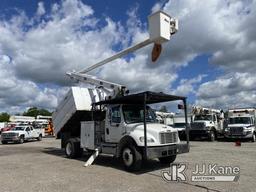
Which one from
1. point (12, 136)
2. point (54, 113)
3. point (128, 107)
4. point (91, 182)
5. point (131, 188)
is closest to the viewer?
point (131, 188)

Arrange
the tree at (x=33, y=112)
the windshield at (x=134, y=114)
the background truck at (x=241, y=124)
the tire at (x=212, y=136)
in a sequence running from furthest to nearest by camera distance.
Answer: the tree at (x=33, y=112), the tire at (x=212, y=136), the background truck at (x=241, y=124), the windshield at (x=134, y=114)

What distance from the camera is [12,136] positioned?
28500 mm

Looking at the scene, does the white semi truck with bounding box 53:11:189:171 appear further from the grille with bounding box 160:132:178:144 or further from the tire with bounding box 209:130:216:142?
the tire with bounding box 209:130:216:142

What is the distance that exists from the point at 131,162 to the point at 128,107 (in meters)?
2.44

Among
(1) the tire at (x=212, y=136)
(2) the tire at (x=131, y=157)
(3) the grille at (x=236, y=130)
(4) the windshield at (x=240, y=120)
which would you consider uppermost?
(4) the windshield at (x=240, y=120)

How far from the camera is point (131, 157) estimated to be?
1105cm

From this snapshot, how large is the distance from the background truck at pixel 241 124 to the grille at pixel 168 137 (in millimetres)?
16725

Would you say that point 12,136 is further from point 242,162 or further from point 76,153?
point 242,162

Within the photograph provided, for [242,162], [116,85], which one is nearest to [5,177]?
[116,85]

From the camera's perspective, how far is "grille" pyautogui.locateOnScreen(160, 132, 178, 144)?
36.9 feet

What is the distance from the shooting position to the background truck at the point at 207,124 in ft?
93.4

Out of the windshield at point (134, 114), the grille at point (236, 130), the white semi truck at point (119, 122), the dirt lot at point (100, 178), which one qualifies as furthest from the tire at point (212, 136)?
the windshield at point (134, 114)

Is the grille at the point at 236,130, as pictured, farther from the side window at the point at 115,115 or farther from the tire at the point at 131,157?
the tire at the point at 131,157

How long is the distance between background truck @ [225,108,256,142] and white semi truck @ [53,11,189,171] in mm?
15497
